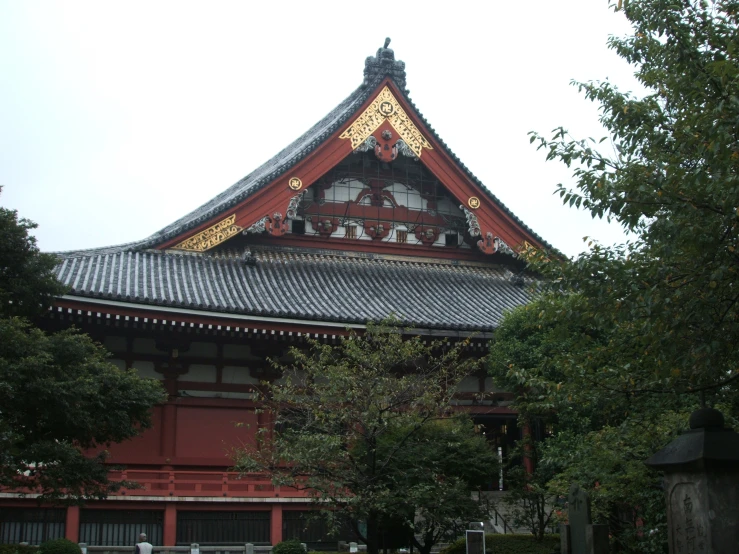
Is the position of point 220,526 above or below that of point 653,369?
below

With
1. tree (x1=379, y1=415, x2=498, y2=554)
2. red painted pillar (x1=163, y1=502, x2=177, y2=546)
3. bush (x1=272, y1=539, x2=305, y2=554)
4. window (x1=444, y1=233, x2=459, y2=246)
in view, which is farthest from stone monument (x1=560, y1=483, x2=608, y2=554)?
window (x1=444, y1=233, x2=459, y2=246)

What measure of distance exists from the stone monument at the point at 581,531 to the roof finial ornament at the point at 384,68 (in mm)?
16426

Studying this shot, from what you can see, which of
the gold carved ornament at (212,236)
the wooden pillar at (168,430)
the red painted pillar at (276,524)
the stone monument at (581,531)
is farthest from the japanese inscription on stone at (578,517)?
the gold carved ornament at (212,236)

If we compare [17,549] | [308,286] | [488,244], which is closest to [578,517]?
[17,549]

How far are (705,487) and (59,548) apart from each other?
10574 millimetres

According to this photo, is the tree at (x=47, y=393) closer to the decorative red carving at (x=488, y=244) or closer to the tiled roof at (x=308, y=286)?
the tiled roof at (x=308, y=286)

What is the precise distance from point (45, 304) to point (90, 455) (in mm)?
4536

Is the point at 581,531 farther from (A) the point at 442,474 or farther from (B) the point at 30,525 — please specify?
(B) the point at 30,525

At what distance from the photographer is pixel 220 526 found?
18312 millimetres

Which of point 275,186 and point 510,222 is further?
point 510,222

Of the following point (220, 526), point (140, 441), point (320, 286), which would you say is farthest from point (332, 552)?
point (320, 286)

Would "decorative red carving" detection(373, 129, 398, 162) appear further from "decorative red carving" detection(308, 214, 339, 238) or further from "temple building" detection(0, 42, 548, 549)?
"decorative red carving" detection(308, 214, 339, 238)

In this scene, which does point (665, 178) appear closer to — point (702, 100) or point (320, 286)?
point (702, 100)

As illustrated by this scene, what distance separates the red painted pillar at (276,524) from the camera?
18.4 m
